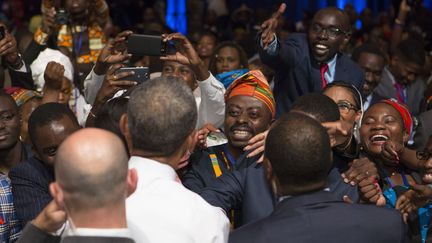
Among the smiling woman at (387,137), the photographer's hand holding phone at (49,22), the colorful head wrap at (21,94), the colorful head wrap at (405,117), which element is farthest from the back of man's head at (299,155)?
the photographer's hand holding phone at (49,22)

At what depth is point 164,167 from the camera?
2760 millimetres

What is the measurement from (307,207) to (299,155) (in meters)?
0.18

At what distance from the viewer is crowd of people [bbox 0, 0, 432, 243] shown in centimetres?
258

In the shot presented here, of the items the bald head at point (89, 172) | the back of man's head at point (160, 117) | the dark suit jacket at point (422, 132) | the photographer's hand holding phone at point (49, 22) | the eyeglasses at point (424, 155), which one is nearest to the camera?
the bald head at point (89, 172)

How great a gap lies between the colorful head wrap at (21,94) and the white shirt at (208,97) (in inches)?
24.8

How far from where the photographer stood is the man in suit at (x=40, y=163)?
11.9ft

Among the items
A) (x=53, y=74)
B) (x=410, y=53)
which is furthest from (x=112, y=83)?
(x=410, y=53)

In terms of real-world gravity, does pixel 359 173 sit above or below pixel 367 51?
above

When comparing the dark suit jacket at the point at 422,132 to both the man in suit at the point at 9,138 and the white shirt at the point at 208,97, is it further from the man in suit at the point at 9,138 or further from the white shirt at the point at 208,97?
the man in suit at the point at 9,138

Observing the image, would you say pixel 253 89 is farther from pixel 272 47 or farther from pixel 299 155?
pixel 299 155

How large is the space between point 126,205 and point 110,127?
1.22 m

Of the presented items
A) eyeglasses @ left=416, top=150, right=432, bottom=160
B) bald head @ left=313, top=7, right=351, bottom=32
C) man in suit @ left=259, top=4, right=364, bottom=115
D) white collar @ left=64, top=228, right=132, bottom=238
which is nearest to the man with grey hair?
white collar @ left=64, top=228, right=132, bottom=238

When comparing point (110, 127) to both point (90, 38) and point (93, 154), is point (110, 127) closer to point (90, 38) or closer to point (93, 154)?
point (93, 154)

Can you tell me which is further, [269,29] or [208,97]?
[269,29]
